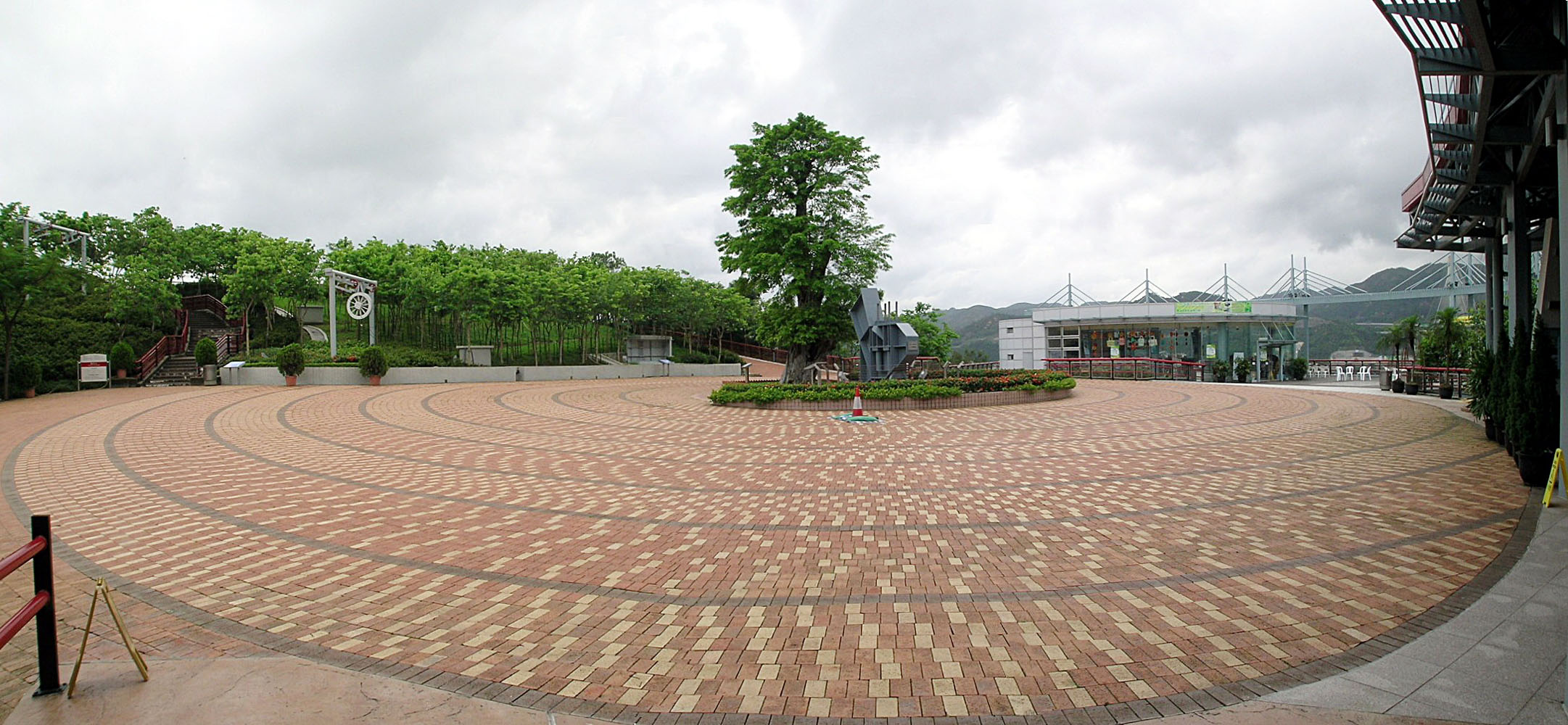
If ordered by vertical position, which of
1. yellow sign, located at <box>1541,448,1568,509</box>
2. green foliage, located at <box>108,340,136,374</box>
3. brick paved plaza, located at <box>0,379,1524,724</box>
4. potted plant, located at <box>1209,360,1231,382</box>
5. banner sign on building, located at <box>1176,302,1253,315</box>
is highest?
banner sign on building, located at <box>1176,302,1253,315</box>

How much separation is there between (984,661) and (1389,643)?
2206 millimetres

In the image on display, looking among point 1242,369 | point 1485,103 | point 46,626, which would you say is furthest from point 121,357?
point 1242,369

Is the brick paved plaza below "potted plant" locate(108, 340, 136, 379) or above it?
below

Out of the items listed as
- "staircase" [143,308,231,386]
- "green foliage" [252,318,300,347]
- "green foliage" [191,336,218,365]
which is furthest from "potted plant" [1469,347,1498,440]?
"green foliage" [252,318,300,347]

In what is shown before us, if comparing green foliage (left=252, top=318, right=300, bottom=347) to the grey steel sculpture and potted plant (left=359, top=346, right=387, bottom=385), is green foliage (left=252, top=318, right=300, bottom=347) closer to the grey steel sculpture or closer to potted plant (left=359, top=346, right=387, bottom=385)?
potted plant (left=359, top=346, right=387, bottom=385)

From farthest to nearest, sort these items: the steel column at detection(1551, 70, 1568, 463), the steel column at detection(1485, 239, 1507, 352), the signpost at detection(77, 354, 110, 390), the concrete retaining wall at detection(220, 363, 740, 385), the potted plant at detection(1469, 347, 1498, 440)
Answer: the concrete retaining wall at detection(220, 363, 740, 385)
the signpost at detection(77, 354, 110, 390)
the steel column at detection(1485, 239, 1507, 352)
the potted plant at detection(1469, 347, 1498, 440)
the steel column at detection(1551, 70, 1568, 463)

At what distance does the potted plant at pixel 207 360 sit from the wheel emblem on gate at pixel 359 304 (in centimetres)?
509

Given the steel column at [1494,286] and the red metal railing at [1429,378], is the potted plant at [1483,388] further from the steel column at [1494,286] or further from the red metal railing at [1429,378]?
the red metal railing at [1429,378]

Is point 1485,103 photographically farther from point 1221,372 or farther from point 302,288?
point 302,288

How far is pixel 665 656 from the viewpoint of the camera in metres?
3.56

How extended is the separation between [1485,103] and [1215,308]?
120ft

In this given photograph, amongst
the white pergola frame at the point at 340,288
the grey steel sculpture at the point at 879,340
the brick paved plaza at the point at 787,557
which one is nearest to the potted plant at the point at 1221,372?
the grey steel sculpture at the point at 879,340

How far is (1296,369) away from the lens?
31.3m

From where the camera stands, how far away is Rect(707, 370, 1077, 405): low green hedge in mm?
16250
